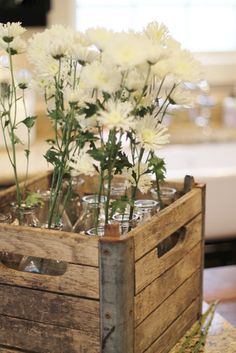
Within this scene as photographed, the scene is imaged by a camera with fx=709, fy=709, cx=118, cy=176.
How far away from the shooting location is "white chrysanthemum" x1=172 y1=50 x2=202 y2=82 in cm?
100

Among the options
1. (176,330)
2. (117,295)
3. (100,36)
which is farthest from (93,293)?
(100,36)

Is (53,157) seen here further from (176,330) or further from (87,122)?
(176,330)

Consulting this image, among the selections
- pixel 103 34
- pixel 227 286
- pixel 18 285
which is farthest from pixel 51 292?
pixel 227 286

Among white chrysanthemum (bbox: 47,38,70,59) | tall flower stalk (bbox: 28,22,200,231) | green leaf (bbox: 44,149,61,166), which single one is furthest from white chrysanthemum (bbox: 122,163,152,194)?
white chrysanthemum (bbox: 47,38,70,59)

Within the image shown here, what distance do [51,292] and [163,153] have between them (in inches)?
83.2

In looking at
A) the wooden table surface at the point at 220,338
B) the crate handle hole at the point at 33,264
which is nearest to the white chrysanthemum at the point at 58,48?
the crate handle hole at the point at 33,264

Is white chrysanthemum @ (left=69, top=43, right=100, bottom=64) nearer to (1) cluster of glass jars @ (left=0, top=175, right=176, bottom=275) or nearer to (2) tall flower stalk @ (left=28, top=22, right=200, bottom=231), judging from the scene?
(2) tall flower stalk @ (left=28, top=22, right=200, bottom=231)

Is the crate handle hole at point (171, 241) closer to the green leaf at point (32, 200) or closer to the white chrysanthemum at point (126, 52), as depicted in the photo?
the green leaf at point (32, 200)

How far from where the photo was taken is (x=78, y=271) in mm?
1053

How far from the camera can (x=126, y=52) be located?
3.04 ft

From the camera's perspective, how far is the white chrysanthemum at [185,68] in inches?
39.4

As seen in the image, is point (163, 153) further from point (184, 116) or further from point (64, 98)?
point (64, 98)

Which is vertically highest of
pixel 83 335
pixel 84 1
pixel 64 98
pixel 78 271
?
pixel 84 1

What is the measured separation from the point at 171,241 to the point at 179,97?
0.98 ft
